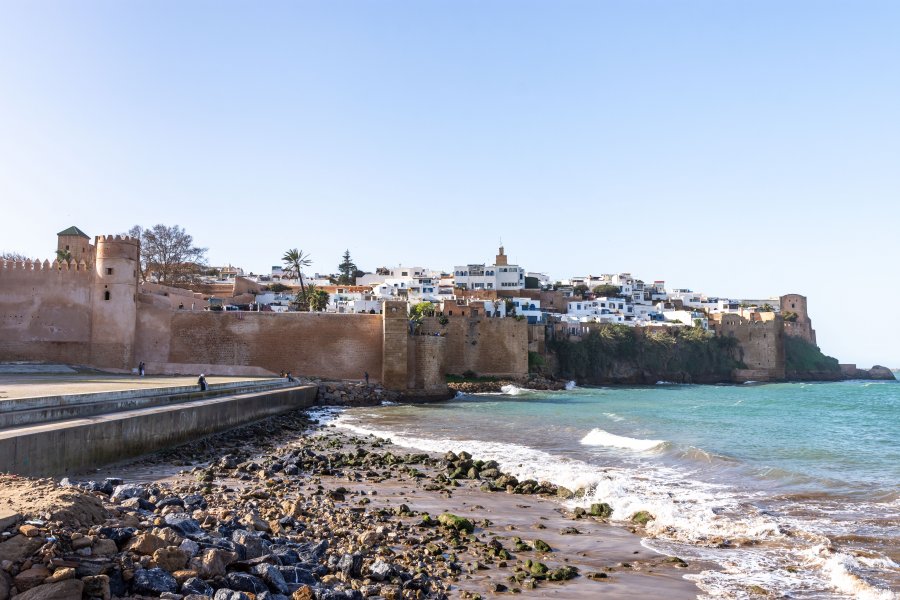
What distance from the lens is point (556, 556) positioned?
29.1ft

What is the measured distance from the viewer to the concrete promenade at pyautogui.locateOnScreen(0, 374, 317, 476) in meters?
10.4

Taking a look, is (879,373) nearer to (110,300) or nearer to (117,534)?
Answer: (110,300)

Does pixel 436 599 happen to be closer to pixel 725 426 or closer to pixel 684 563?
pixel 684 563

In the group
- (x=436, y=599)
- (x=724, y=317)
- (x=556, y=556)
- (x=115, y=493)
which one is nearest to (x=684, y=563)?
(x=556, y=556)

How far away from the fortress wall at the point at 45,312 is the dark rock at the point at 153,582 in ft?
95.9

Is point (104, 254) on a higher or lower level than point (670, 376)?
higher

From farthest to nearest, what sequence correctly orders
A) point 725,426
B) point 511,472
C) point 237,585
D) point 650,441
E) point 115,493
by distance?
point 725,426, point 650,441, point 511,472, point 115,493, point 237,585

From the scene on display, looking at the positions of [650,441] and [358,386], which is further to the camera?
[358,386]

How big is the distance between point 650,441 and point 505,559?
11607 mm

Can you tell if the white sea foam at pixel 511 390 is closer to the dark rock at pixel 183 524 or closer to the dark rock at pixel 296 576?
the dark rock at pixel 183 524

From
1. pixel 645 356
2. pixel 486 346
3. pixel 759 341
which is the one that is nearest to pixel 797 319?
pixel 759 341

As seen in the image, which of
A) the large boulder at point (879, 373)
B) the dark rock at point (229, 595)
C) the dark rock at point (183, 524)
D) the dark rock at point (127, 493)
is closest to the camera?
the dark rock at point (229, 595)

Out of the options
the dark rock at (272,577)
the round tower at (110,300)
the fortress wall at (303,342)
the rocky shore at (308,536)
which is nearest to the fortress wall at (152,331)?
the round tower at (110,300)

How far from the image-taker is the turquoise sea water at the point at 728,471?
28.5ft
